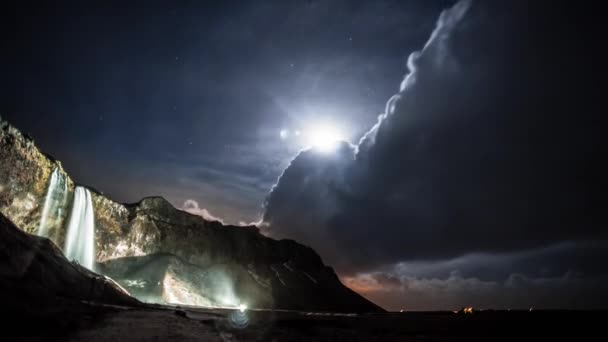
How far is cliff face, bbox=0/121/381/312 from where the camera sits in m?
43.3

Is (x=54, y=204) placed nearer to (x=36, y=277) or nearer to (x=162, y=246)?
(x=162, y=246)

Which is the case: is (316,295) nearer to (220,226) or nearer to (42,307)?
(220,226)

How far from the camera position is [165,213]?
82.6 m

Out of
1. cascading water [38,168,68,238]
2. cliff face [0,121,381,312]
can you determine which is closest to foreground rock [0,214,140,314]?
cliff face [0,121,381,312]

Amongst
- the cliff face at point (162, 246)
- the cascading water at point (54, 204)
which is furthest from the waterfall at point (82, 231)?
the cascading water at point (54, 204)

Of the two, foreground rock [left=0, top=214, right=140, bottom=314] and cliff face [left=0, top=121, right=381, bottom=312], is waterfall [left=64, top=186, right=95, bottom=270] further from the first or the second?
foreground rock [left=0, top=214, right=140, bottom=314]

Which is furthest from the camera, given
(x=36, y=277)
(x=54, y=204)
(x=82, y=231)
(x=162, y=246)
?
(x=162, y=246)

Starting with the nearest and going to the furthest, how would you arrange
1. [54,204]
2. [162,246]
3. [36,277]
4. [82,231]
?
1. [36,277]
2. [54,204]
3. [82,231]
4. [162,246]

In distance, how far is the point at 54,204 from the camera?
48719mm

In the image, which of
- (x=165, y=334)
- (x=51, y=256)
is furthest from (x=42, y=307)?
(x=51, y=256)

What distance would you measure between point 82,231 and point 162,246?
68.5 feet

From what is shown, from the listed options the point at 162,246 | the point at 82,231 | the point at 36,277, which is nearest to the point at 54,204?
the point at 82,231

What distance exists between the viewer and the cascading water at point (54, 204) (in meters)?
46.9

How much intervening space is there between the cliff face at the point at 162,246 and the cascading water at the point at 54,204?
164mm
